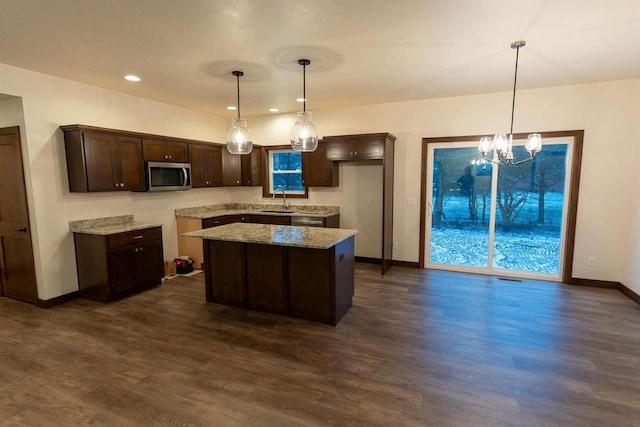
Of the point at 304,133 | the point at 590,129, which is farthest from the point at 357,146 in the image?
the point at 590,129

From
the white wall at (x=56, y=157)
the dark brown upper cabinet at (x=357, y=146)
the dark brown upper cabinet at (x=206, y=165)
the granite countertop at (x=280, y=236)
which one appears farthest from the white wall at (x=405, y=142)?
the granite countertop at (x=280, y=236)

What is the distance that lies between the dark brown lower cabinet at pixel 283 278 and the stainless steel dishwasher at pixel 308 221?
1.70 meters

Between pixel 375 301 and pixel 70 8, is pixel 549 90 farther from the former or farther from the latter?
pixel 70 8

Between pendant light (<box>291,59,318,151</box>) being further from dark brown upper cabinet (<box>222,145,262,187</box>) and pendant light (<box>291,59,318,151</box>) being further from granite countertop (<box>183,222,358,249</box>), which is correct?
dark brown upper cabinet (<box>222,145,262,187</box>)

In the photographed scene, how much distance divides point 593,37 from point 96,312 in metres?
5.77

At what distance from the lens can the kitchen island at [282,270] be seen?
3301 mm

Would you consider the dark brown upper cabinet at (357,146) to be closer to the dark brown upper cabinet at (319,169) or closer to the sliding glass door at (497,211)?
A: the dark brown upper cabinet at (319,169)

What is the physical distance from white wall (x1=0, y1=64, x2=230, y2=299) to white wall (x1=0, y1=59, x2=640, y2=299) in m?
0.01

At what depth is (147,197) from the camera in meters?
4.94

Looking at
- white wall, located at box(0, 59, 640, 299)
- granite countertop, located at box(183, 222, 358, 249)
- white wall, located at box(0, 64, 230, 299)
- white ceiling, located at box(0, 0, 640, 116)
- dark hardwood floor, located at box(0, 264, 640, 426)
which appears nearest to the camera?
dark hardwood floor, located at box(0, 264, 640, 426)

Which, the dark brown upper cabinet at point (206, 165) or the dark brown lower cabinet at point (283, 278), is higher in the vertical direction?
the dark brown upper cabinet at point (206, 165)

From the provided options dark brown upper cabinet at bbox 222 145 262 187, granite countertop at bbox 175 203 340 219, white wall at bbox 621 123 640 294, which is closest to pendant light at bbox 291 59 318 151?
granite countertop at bbox 175 203 340 219

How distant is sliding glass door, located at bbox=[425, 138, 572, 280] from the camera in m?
4.66

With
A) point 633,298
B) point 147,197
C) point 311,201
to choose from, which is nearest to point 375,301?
point 311,201
